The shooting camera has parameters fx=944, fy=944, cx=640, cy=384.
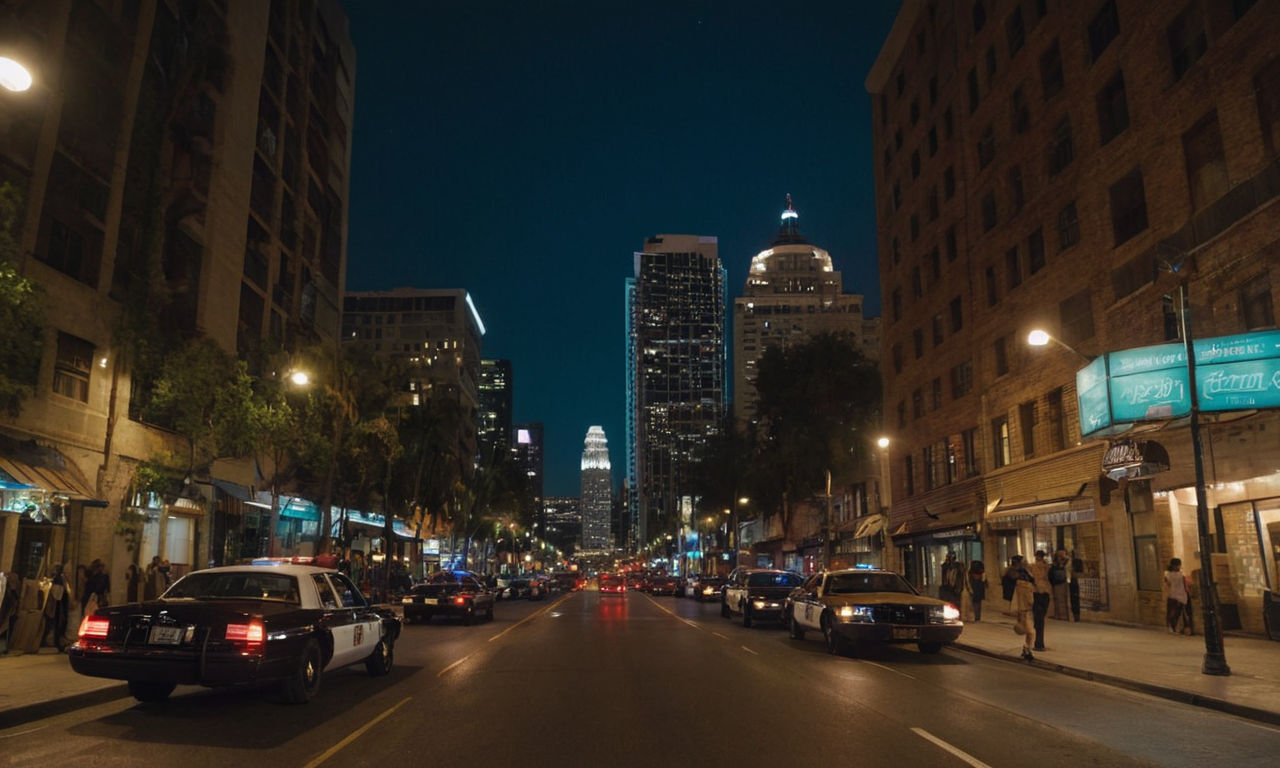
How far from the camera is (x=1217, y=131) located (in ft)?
70.9

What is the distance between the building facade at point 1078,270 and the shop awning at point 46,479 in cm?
2242

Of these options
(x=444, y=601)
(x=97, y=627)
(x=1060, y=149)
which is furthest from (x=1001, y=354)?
(x=97, y=627)

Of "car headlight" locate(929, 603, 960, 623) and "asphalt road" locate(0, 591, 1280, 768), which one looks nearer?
"asphalt road" locate(0, 591, 1280, 768)

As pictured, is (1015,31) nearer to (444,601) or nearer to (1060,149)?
(1060,149)

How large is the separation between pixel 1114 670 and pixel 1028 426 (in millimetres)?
18151

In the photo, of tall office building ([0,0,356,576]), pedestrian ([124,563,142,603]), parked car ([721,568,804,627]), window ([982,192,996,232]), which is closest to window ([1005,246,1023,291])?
window ([982,192,996,232])

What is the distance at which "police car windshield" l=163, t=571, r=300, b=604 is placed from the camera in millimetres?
11453

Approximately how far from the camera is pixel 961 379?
3834 cm

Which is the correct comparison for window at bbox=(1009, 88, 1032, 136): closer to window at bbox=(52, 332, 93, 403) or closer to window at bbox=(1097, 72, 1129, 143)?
window at bbox=(1097, 72, 1129, 143)

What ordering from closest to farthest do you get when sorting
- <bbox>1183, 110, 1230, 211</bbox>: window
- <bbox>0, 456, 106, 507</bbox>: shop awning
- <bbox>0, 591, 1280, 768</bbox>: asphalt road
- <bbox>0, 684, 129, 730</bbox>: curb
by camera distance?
<bbox>0, 591, 1280, 768</bbox>: asphalt road < <bbox>0, 684, 129, 730</bbox>: curb < <bbox>0, 456, 106, 507</bbox>: shop awning < <bbox>1183, 110, 1230, 211</bbox>: window

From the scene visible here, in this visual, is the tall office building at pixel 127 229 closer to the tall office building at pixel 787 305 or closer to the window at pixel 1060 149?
the window at pixel 1060 149

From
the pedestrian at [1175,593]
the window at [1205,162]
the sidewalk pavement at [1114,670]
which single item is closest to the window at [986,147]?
the window at [1205,162]

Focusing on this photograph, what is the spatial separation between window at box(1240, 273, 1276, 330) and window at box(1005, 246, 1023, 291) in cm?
1292

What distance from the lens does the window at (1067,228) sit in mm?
28844
